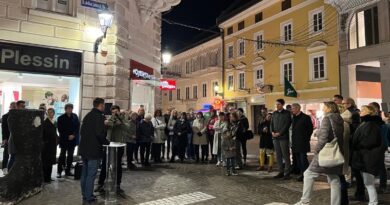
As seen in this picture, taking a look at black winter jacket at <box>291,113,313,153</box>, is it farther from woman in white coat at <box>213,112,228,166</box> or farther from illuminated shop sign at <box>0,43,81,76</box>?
illuminated shop sign at <box>0,43,81,76</box>

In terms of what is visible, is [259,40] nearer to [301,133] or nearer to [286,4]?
[286,4]

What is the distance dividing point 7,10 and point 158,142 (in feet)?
20.4

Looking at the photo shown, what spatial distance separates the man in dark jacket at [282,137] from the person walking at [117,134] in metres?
4.00

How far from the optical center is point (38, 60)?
10.8 meters

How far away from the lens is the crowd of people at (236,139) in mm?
5711

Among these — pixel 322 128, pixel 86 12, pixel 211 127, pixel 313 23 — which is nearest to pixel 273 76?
pixel 313 23

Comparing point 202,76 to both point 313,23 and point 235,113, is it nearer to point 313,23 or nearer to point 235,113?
point 313,23

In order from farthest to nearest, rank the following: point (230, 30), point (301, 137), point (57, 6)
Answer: point (230, 30)
point (57, 6)
point (301, 137)

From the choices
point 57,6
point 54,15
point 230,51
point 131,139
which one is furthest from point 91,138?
point 230,51

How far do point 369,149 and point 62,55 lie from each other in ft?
31.4

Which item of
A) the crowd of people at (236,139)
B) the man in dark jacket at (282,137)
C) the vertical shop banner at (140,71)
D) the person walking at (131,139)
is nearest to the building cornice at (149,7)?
the vertical shop banner at (140,71)

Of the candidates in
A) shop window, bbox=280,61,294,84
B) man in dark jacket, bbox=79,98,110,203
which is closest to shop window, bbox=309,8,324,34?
shop window, bbox=280,61,294,84

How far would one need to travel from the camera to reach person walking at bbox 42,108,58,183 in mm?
8141

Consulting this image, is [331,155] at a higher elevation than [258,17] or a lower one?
lower
